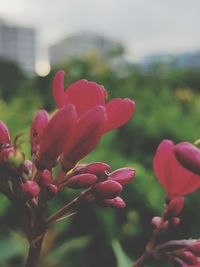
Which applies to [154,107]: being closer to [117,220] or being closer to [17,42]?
[117,220]

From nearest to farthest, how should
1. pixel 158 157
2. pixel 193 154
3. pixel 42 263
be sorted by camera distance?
pixel 193 154 → pixel 158 157 → pixel 42 263

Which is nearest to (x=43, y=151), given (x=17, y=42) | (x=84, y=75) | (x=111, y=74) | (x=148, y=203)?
(x=148, y=203)

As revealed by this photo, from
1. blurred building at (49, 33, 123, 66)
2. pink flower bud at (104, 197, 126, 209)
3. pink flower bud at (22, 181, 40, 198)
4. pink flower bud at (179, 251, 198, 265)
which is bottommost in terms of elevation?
blurred building at (49, 33, 123, 66)

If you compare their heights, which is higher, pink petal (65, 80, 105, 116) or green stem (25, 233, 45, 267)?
pink petal (65, 80, 105, 116)

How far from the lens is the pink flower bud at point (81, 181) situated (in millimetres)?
1354

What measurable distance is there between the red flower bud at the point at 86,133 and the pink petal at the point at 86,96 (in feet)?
0.20

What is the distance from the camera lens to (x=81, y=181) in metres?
1.36

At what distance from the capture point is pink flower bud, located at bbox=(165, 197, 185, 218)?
153cm

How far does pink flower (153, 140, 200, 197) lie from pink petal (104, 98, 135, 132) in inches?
4.2

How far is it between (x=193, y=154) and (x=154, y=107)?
505cm

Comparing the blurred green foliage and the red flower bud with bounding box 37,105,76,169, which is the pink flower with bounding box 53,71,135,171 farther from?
the blurred green foliage

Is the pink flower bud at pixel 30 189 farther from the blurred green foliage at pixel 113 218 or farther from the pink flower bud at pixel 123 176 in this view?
the blurred green foliage at pixel 113 218

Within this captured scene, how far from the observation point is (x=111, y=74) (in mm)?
9930

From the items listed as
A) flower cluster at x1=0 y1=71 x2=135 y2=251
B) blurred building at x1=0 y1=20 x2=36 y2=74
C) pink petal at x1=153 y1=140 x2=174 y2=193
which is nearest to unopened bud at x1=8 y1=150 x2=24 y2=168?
flower cluster at x1=0 y1=71 x2=135 y2=251
